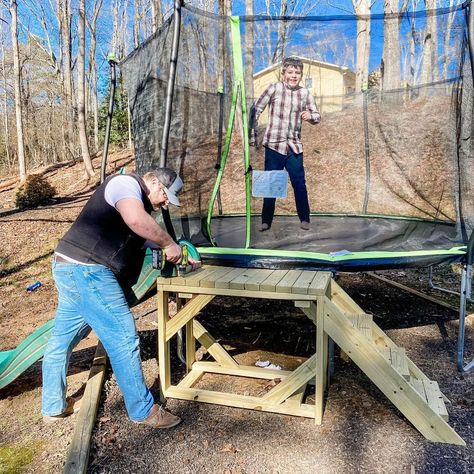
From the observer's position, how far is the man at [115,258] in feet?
7.40

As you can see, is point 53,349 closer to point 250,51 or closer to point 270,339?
point 270,339

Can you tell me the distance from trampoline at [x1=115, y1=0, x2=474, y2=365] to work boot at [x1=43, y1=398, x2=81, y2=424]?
1.25 meters

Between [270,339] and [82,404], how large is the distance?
171 cm

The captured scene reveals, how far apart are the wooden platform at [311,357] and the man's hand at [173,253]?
0.70ft

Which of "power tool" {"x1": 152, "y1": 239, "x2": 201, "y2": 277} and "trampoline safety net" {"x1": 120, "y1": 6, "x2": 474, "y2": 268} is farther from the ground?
"trampoline safety net" {"x1": 120, "y1": 6, "x2": 474, "y2": 268}

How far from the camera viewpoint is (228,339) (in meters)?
3.88

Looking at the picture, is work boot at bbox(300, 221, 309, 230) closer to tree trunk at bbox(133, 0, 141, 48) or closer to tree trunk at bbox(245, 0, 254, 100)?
tree trunk at bbox(245, 0, 254, 100)

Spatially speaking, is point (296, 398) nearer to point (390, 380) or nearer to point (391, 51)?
point (390, 380)

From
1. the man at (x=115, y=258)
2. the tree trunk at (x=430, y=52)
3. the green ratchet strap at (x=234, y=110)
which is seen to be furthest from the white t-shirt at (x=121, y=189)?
the tree trunk at (x=430, y=52)

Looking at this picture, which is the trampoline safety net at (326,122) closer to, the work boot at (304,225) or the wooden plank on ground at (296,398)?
the work boot at (304,225)

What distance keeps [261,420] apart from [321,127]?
239cm

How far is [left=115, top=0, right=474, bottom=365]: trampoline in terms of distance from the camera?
3291 mm

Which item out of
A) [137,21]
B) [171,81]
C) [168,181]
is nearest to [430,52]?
[171,81]

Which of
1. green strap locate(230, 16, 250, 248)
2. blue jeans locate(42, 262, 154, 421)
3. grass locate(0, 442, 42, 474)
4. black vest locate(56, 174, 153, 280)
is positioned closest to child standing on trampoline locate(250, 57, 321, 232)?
green strap locate(230, 16, 250, 248)
